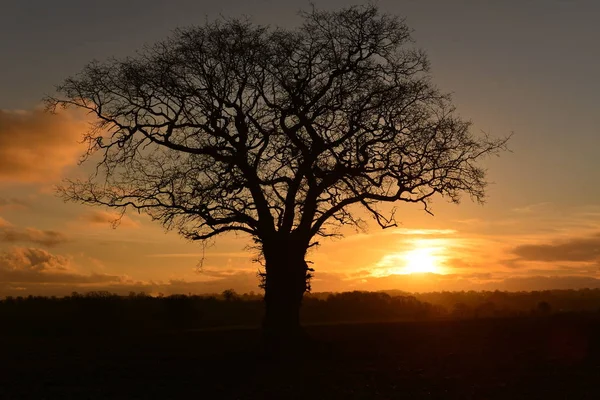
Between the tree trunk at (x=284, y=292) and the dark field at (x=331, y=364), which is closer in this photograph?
the dark field at (x=331, y=364)

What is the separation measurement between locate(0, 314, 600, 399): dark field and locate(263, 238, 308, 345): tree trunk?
98 cm

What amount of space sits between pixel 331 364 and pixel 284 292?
12.0 ft

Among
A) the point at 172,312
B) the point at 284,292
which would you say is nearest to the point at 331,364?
the point at 284,292

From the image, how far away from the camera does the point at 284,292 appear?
1039 inches

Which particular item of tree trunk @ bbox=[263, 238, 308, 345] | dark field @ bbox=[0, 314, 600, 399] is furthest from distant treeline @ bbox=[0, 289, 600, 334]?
tree trunk @ bbox=[263, 238, 308, 345]

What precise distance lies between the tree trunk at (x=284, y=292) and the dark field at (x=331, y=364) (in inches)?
38.7

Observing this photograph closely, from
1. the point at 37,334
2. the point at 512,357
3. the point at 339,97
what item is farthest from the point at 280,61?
the point at 37,334

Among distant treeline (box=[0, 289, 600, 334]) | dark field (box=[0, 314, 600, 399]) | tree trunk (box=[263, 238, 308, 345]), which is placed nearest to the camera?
dark field (box=[0, 314, 600, 399])

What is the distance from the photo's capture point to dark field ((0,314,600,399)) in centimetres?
1934

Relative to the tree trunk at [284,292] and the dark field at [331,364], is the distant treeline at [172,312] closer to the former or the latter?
the dark field at [331,364]

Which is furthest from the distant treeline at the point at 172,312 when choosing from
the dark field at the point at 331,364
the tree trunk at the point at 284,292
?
the tree trunk at the point at 284,292

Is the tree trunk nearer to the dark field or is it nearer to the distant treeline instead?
the dark field

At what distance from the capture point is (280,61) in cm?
2527

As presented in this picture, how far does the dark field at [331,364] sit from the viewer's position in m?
19.3
